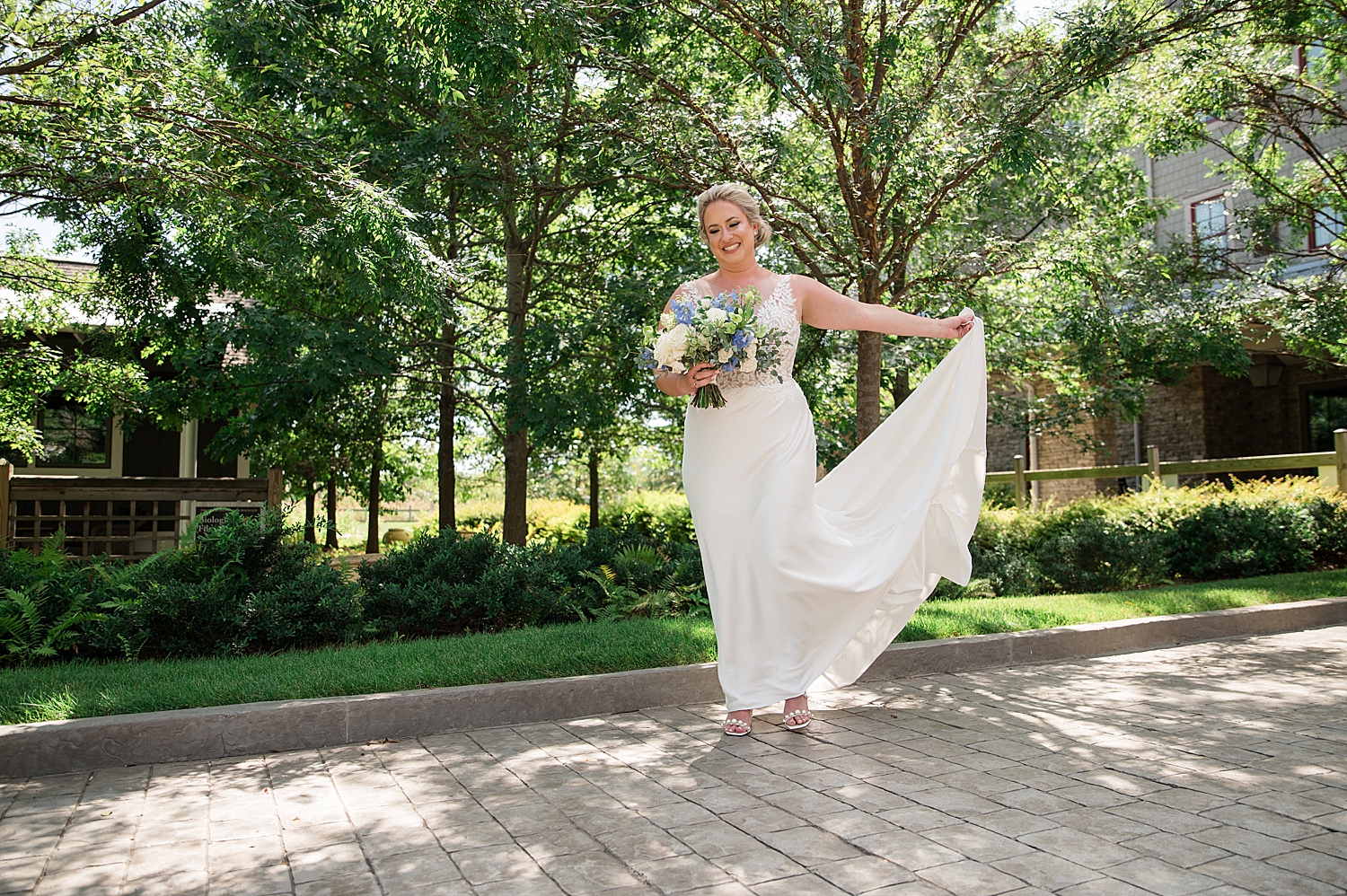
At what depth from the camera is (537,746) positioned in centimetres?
449

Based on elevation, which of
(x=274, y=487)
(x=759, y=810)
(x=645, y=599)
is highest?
(x=274, y=487)

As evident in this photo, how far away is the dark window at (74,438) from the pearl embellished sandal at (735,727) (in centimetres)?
1505

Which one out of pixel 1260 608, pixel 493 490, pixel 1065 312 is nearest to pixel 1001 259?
pixel 1065 312

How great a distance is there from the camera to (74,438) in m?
16.3

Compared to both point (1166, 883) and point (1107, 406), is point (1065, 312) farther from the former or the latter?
point (1166, 883)

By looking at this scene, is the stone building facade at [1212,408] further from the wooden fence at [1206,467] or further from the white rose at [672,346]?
the white rose at [672,346]

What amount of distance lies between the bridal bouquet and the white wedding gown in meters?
0.13

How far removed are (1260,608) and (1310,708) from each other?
310 centimetres

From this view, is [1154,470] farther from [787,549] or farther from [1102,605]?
[787,549]

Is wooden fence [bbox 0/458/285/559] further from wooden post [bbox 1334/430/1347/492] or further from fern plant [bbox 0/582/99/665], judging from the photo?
wooden post [bbox 1334/430/1347/492]

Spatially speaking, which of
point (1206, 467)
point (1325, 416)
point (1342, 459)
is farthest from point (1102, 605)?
point (1325, 416)

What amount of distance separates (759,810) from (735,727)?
1179 millimetres

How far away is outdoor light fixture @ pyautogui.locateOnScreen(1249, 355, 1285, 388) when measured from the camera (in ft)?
59.1

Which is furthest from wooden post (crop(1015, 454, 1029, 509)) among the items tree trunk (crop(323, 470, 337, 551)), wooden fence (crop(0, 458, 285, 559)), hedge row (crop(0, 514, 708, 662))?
tree trunk (crop(323, 470, 337, 551))
